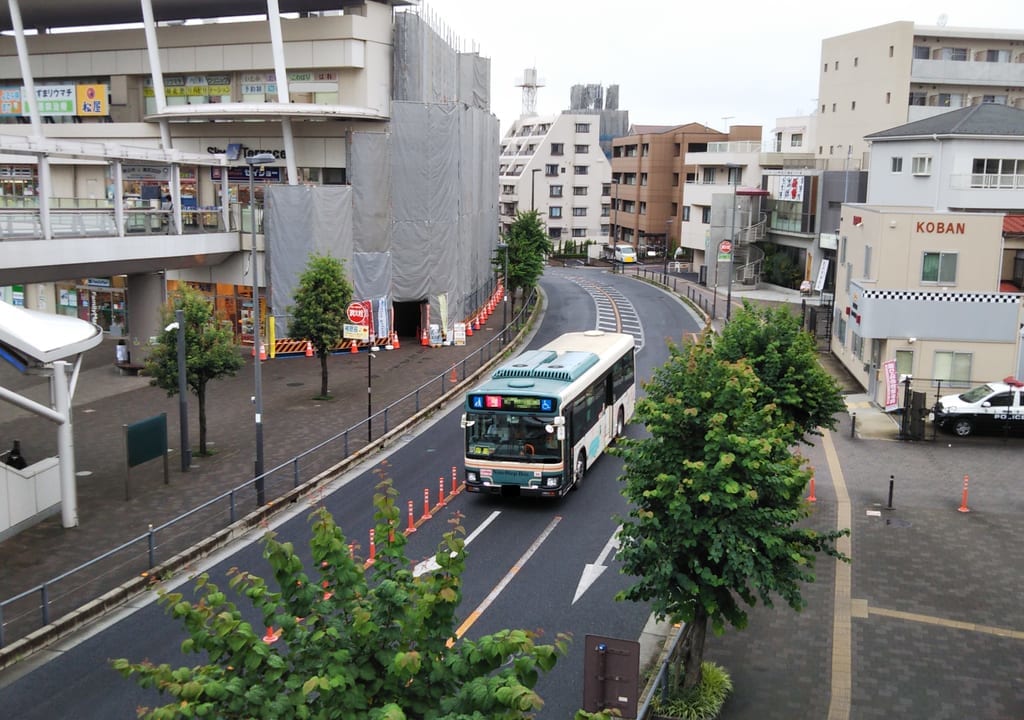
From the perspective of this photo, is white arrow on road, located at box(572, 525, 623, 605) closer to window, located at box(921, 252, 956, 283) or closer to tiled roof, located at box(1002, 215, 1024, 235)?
window, located at box(921, 252, 956, 283)

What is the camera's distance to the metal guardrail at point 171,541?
15.9 m

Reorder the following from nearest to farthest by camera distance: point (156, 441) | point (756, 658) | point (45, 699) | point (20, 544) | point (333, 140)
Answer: point (45, 699), point (756, 658), point (20, 544), point (156, 441), point (333, 140)

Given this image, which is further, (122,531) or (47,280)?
(47,280)

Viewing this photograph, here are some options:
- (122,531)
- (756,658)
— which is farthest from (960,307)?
(122,531)

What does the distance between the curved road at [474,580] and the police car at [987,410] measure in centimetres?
1074

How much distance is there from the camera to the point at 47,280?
1225 inches

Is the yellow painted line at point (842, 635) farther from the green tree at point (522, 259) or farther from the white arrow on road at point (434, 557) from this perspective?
the green tree at point (522, 259)

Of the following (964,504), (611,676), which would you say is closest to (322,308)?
(964,504)

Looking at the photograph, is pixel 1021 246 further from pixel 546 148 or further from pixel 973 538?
pixel 546 148

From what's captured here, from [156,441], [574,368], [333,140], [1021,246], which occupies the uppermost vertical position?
[333,140]

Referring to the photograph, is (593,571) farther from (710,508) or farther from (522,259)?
(522,259)

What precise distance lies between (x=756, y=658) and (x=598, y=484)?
9084 millimetres

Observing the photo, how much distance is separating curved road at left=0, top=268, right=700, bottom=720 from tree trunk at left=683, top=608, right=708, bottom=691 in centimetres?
160

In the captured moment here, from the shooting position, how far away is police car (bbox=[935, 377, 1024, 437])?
28.2 m
